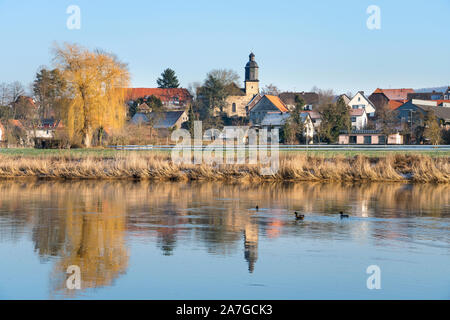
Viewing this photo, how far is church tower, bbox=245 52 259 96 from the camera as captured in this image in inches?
5615

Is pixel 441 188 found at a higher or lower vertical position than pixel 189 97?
lower

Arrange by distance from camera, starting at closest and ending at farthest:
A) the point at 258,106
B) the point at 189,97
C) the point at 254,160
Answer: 1. the point at 254,160
2. the point at 258,106
3. the point at 189,97

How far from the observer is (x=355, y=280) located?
1254 centimetres

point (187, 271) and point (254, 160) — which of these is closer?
point (187, 271)

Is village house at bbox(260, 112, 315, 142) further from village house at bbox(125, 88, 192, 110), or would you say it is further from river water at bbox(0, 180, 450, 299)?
river water at bbox(0, 180, 450, 299)

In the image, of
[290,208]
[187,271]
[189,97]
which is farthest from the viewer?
[189,97]

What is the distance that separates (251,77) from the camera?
14338 cm

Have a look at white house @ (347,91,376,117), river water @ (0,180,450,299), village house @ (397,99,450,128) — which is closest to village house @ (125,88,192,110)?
white house @ (347,91,376,117)

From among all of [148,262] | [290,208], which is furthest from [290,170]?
[148,262]

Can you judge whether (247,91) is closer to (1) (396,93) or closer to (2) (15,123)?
(1) (396,93)

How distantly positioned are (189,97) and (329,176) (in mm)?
103690

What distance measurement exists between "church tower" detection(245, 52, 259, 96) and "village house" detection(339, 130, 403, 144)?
64.9m

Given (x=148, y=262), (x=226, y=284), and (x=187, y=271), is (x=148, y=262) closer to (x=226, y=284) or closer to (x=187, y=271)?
(x=187, y=271)

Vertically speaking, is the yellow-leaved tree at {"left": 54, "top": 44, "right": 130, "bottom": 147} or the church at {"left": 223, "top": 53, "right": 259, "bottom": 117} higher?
the church at {"left": 223, "top": 53, "right": 259, "bottom": 117}
